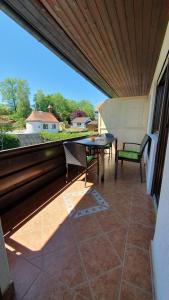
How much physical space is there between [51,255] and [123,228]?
821 millimetres

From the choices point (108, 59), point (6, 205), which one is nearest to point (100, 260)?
point (6, 205)

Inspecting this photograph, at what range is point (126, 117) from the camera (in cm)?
539

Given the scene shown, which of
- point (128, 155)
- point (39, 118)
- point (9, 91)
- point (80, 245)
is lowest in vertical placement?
point (80, 245)

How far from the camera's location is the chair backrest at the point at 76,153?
249 centimetres

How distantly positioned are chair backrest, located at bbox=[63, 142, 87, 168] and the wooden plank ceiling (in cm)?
153

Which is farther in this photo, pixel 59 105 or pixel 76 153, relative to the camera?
pixel 59 105

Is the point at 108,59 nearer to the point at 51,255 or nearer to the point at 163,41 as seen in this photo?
the point at 163,41

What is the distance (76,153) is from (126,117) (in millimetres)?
3598

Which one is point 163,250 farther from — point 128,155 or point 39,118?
point 39,118

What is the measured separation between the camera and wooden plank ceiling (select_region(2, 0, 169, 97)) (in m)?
1.31

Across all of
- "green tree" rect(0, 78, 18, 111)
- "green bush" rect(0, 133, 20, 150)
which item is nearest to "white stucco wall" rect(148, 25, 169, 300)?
"green bush" rect(0, 133, 20, 150)

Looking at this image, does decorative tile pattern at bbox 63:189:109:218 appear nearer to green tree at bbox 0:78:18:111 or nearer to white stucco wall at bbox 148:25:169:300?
white stucco wall at bbox 148:25:169:300

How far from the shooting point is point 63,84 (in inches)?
1268

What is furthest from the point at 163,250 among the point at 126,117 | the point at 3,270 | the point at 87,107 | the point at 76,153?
the point at 87,107
